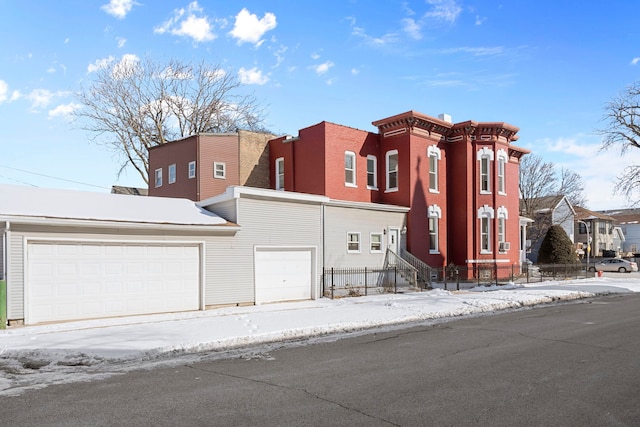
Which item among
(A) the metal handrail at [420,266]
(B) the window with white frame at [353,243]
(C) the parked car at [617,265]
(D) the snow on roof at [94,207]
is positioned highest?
(D) the snow on roof at [94,207]

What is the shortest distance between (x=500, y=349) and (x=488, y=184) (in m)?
21.3

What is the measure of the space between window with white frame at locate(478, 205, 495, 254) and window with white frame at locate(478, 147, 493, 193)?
116 centimetres

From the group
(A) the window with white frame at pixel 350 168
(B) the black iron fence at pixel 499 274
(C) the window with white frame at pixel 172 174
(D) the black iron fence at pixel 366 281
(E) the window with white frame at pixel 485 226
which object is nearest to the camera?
(D) the black iron fence at pixel 366 281

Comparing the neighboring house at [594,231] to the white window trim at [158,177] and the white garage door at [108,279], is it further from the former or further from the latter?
the white garage door at [108,279]

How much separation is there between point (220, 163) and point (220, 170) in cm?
42

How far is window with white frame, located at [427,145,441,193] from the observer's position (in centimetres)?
2861

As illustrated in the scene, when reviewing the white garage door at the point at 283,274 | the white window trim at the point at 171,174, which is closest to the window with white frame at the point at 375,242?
the white garage door at the point at 283,274

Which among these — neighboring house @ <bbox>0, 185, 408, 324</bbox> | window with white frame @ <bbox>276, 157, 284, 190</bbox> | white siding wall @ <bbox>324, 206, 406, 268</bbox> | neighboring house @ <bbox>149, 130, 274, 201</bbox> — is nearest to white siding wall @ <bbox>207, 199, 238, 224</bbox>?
neighboring house @ <bbox>0, 185, 408, 324</bbox>

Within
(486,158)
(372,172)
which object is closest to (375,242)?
(372,172)

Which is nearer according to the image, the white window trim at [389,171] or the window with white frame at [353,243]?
the window with white frame at [353,243]

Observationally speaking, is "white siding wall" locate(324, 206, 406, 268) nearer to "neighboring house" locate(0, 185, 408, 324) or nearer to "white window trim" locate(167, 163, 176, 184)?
"neighboring house" locate(0, 185, 408, 324)

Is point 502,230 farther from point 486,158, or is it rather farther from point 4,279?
point 4,279

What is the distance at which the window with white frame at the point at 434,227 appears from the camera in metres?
28.2

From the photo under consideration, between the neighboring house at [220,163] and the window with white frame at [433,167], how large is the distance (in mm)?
9991
